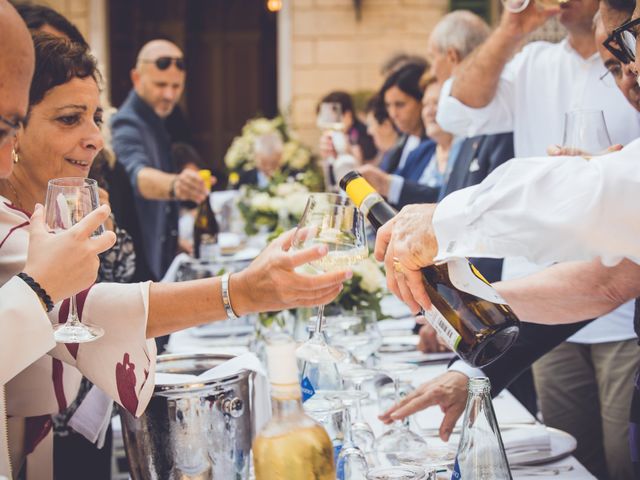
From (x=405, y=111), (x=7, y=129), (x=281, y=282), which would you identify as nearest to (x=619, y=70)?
(x=281, y=282)

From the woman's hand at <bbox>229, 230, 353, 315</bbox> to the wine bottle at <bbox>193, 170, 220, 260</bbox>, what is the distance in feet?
8.43

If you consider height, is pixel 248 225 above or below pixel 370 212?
below

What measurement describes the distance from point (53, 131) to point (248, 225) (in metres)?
2.94

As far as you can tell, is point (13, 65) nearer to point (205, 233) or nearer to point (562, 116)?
point (562, 116)

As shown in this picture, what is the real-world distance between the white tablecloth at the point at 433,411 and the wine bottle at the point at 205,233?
1.40 metres

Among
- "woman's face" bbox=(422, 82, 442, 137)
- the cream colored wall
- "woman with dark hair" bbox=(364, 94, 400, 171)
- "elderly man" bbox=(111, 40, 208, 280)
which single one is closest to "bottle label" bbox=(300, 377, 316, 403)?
"woman's face" bbox=(422, 82, 442, 137)

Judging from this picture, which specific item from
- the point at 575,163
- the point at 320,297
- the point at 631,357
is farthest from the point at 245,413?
the point at 631,357

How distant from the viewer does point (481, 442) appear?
1.19 metres

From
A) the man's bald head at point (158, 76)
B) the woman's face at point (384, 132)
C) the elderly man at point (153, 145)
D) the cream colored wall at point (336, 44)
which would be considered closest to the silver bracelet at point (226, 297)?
the elderly man at point (153, 145)

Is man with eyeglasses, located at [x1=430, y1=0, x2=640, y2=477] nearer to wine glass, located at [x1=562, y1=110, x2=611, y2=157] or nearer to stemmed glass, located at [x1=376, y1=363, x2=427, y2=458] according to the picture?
wine glass, located at [x1=562, y1=110, x2=611, y2=157]

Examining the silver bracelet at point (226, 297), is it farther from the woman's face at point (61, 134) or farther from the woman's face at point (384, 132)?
the woman's face at point (384, 132)

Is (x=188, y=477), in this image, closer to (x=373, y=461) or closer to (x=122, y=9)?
(x=373, y=461)

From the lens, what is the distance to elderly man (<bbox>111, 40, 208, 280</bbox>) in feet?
14.4

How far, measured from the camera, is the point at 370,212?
1.50 meters
